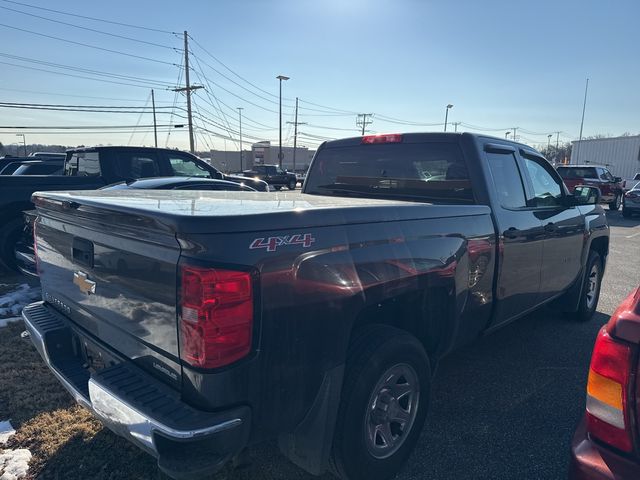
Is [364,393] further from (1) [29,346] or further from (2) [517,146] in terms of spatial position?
(1) [29,346]

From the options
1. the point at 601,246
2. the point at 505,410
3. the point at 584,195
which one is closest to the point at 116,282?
the point at 505,410

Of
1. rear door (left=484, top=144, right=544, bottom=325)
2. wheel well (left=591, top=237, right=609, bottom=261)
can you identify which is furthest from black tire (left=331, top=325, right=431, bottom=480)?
wheel well (left=591, top=237, right=609, bottom=261)

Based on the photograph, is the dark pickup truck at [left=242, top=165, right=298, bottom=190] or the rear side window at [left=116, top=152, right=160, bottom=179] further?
the dark pickup truck at [left=242, top=165, right=298, bottom=190]

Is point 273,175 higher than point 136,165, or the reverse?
point 136,165

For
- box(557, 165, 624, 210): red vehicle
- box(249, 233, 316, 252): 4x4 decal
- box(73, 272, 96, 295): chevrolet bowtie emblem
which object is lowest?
box(73, 272, 96, 295): chevrolet bowtie emblem

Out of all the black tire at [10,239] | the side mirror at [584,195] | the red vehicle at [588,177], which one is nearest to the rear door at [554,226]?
the side mirror at [584,195]

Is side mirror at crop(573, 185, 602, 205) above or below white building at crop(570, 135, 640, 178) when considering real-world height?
below

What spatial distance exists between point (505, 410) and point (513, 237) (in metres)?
1.32

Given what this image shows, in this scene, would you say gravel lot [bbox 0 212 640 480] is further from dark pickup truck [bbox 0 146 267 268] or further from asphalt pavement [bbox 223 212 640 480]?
dark pickup truck [bbox 0 146 267 268]

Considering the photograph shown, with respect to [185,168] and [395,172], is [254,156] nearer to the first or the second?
[185,168]

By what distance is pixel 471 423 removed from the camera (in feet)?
10.4

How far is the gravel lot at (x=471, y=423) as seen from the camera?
2650 millimetres

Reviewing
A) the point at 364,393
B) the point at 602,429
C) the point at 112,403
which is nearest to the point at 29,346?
the point at 112,403

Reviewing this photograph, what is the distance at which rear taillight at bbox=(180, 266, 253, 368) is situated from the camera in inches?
66.2
